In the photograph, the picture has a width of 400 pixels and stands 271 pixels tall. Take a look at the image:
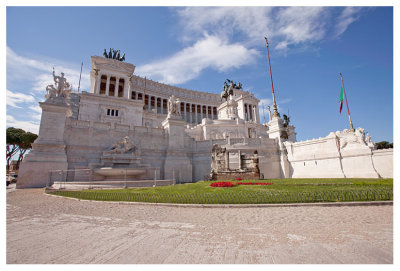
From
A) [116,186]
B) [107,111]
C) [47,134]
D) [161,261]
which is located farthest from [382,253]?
[107,111]

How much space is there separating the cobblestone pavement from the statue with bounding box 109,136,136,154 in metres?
16.6

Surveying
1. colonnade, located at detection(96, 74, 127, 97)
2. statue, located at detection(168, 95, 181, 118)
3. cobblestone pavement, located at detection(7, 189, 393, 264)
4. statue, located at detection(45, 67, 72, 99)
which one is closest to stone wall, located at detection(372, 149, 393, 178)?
cobblestone pavement, located at detection(7, 189, 393, 264)

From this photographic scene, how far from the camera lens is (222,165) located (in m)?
22.3

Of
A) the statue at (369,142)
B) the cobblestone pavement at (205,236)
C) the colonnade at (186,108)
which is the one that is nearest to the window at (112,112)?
the colonnade at (186,108)

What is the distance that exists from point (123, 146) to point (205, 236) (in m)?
21.7

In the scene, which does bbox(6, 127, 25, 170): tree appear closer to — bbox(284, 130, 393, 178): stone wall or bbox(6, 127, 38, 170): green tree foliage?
bbox(6, 127, 38, 170): green tree foliage

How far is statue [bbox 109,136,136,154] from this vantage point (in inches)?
909

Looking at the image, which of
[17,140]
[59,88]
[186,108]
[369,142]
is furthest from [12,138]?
[369,142]

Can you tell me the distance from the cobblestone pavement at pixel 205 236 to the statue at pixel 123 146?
16.6 m

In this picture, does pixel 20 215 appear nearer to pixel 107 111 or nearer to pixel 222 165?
pixel 222 165

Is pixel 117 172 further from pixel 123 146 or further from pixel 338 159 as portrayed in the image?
pixel 338 159

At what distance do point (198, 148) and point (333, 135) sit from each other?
17912mm

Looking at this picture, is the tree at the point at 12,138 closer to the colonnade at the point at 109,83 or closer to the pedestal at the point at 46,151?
the colonnade at the point at 109,83

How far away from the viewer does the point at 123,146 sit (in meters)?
23.8
